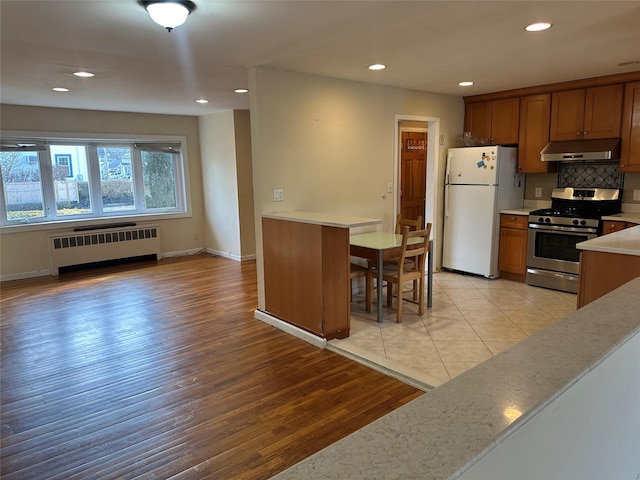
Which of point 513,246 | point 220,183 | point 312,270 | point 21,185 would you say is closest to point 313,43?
point 312,270

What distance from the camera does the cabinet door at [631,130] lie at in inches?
170

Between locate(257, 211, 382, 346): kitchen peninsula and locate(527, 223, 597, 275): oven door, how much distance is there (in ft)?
8.12

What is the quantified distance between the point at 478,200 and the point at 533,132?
98cm

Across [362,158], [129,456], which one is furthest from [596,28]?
[129,456]

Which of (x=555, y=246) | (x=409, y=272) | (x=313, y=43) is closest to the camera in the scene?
(x=313, y=43)

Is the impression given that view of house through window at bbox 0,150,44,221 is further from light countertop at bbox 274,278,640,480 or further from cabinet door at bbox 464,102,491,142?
light countertop at bbox 274,278,640,480

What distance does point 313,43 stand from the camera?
9.90ft

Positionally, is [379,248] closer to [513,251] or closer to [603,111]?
[513,251]

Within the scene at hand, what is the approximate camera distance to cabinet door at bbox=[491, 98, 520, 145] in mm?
5215

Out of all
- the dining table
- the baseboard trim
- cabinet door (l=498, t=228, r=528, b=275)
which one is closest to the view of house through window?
the baseboard trim

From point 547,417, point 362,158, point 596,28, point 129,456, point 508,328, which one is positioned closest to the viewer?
point 547,417

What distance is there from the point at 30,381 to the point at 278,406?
71.6 inches

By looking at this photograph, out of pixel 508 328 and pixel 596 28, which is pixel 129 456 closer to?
pixel 508 328

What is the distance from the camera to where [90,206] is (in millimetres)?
6625
